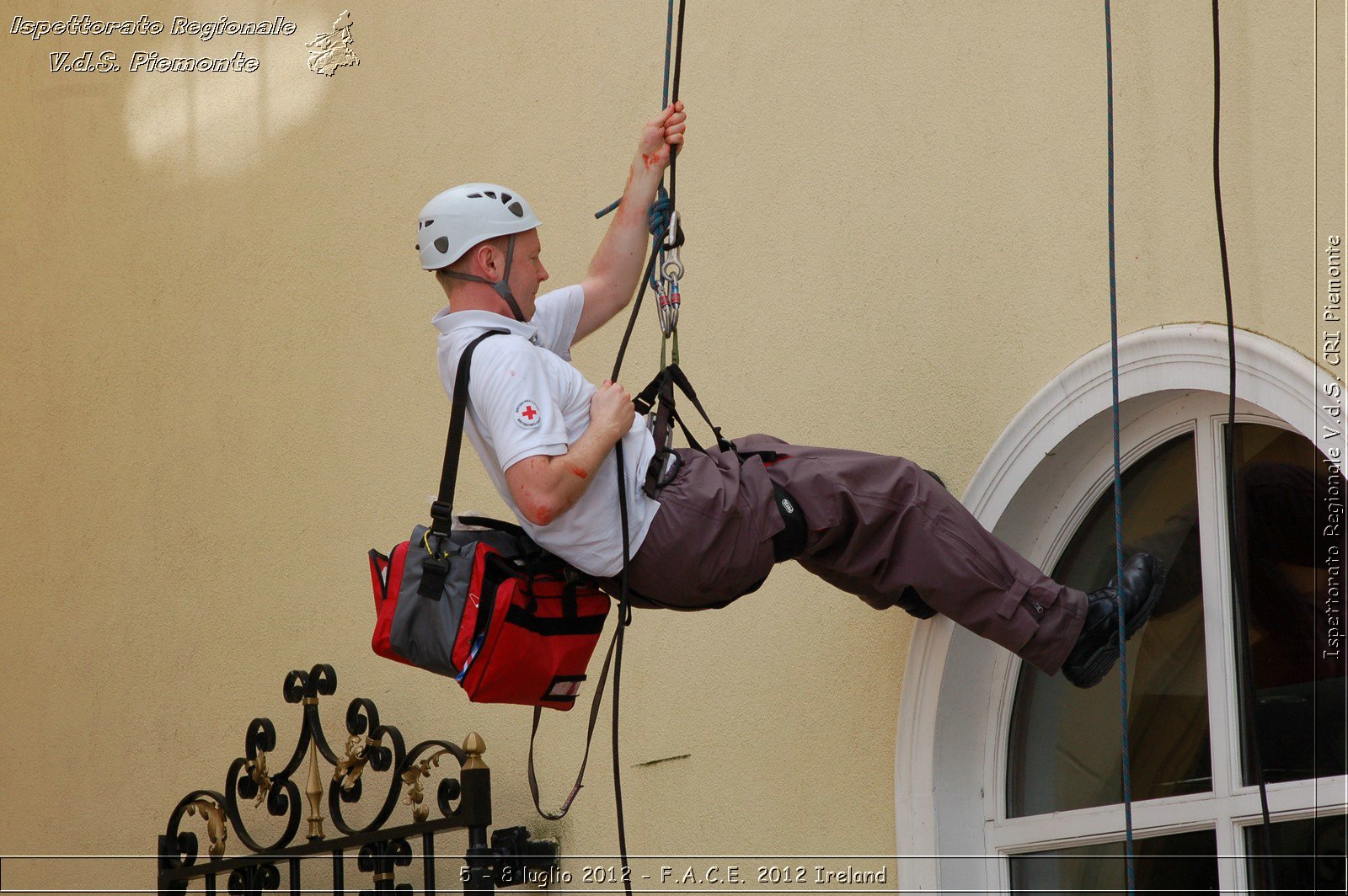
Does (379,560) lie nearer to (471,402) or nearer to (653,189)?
(471,402)

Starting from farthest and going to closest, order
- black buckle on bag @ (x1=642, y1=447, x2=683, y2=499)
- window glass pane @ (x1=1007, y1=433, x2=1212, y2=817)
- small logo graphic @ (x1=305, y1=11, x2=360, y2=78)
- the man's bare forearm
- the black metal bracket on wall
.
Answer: small logo graphic @ (x1=305, y1=11, x2=360, y2=78) → the black metal bracket on wall → window glass pane @ (x1=1007, y1=433, x2=1212, y2=817) → black buckle on bag @ (x1=642, y1=447, x2=683, y2=499) → the man's bare forearm

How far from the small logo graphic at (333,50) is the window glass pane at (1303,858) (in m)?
3.61

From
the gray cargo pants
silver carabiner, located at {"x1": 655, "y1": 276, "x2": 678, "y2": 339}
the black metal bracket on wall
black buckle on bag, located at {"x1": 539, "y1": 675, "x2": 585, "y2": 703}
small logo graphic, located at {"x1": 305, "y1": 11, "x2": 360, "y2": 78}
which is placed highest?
small logo graphic, located at {"x1": 305, "y1": 11, "x2": 360, "y2": 78}

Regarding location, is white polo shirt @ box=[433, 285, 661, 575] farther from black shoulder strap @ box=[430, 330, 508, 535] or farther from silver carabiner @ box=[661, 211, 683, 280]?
silver carabiner @ box=[661, 211, 683, 280]

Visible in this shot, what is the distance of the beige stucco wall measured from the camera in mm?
3582

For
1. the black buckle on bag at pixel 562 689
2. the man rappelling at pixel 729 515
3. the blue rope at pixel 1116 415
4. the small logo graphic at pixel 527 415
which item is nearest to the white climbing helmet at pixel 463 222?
the man rappelling at pixel 729 515

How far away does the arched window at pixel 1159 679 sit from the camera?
3246mm

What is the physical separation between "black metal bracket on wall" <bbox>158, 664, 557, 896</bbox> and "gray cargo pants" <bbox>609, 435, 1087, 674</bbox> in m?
1.20

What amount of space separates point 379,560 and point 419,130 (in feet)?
6.88

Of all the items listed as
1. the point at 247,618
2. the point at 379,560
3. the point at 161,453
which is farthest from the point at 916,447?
the point at 161,453

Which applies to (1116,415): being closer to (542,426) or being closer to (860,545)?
(860,545)

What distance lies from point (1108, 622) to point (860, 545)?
1.72 ft

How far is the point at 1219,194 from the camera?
130 inches

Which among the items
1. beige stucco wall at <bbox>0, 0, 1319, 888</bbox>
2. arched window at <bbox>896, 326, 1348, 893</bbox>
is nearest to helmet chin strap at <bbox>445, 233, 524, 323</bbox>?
beige stucco wall at <bbox>0, 0, 1319, 888</bbox>
